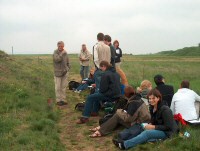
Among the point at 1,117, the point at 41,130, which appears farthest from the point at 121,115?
the point at 1,117

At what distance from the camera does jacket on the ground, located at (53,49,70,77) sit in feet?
37.6

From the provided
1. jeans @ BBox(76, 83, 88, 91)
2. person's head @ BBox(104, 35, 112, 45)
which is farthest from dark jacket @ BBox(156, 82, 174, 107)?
jeans @ BBox(76, 83, 88, 91)

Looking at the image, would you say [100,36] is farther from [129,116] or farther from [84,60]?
[84,60]

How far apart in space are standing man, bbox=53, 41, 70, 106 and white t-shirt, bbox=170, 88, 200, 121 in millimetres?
4804

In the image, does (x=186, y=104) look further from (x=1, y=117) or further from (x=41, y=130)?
(x=1, y=117)

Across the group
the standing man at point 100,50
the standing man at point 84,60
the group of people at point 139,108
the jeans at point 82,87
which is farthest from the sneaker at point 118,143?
the standing man at point 84,60

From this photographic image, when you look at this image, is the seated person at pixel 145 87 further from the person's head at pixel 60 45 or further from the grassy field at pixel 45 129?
the person's head at pixel 60 45

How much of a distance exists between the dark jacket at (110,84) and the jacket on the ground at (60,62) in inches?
117

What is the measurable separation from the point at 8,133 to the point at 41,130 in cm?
87

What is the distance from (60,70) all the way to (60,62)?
0.93 ft

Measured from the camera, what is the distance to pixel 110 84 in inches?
352

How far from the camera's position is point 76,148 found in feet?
23.4

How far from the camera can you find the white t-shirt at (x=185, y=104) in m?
7.73

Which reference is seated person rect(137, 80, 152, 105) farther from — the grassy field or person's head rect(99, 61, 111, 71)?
the grassy field
